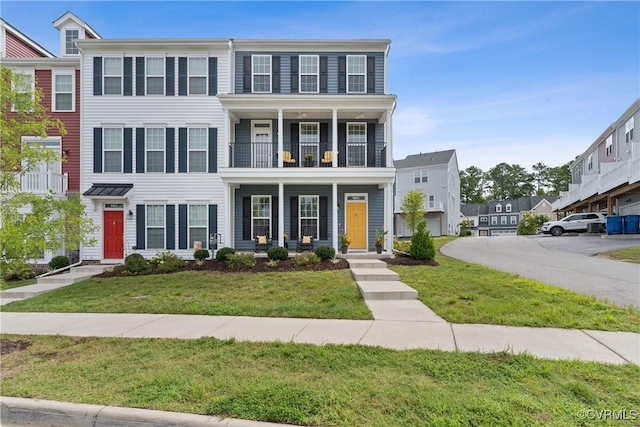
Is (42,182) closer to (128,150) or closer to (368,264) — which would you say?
(128,150)

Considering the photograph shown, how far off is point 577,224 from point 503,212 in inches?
1352

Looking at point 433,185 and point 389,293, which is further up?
point 433,185

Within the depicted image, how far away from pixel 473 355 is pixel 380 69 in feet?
46.8

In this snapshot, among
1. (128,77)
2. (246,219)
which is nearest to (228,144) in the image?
(246,219)

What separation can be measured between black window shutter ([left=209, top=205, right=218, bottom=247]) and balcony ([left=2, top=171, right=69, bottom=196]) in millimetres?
6379

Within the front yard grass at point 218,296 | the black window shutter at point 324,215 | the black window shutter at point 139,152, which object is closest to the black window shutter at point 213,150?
the black window shutter at point 139,152

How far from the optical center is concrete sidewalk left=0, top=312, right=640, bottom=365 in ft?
14.7

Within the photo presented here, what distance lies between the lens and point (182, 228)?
14.8 metres

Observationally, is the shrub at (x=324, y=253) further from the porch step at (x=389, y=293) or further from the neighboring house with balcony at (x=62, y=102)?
the neighboring house with balcony at (x=62, y=102)

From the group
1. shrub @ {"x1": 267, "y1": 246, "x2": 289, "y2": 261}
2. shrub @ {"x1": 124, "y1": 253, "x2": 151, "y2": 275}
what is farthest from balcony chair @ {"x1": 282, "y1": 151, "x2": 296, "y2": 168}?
shrub @ {"x1": 124, "y1": 253, "x2": 151, "y2": 275}

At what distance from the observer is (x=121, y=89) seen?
1505cm

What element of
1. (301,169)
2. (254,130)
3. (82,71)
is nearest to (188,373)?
(301,169)

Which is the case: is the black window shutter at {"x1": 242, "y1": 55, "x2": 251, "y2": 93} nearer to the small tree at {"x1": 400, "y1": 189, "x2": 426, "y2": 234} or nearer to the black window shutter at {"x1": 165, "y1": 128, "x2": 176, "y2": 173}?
the black window shutter at {"x1": 165, "y1": 128, "x2": 176, "y2": 173}

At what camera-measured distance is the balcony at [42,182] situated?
14.2 m
